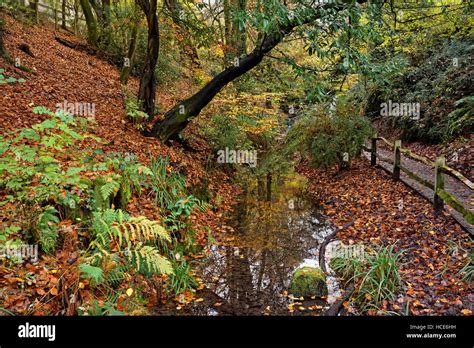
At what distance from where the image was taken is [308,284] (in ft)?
18.8

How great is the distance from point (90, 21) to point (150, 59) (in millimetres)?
10503

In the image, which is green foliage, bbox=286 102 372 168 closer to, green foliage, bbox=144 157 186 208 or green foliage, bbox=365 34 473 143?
green foliage, bbox=365 34 473 143

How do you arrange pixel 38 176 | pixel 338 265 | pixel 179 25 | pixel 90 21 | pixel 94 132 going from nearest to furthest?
1. pixel 38 176
2. pixel 338 265
3. pixel 94 132
4. pixel 179 25
5. pixel 90 21

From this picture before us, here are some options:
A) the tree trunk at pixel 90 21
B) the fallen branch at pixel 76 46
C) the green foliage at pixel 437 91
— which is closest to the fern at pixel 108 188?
the green foliage at pixel 437 91

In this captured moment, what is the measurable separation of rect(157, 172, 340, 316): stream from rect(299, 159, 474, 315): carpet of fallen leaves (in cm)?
90

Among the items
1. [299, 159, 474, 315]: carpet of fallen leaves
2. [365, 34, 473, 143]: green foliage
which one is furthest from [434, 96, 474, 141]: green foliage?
[299, 159, 474, 315]: carpet of fallen leaves

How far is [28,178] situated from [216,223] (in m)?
4.65

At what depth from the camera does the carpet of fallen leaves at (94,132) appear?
4027mm

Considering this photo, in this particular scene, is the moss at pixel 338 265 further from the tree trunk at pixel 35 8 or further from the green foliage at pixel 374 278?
the tree trunk at pixel 35 8

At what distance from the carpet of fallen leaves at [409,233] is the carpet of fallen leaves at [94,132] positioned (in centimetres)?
356

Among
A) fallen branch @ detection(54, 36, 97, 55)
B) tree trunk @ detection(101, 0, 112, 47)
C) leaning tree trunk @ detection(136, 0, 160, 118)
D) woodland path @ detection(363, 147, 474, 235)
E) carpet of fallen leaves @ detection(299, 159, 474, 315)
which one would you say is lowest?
carpet of fallen leaves @ detection(299, 159, 474, 315)

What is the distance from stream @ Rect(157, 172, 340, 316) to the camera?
537cm

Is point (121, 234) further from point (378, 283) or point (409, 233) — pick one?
point (409, 233)

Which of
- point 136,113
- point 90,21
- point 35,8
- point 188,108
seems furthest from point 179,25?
point 35,8
